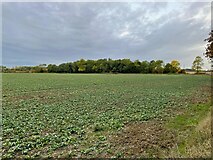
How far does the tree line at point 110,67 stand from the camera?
10106 centimetres

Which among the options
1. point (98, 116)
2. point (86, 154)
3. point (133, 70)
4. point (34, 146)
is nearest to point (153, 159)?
point (86, 154)

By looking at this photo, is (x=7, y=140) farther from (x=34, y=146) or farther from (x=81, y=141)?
(x=81, y=141)

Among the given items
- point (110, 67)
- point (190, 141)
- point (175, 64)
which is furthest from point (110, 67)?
point (190, 141)

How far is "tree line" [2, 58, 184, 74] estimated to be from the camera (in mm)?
101062

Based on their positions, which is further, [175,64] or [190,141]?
[175,64]

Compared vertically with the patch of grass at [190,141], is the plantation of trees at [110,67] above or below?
above

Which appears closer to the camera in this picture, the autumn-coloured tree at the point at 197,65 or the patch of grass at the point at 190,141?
the patch of grass at the point at 190,141

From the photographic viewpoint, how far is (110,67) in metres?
103

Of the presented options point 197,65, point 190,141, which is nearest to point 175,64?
point 197,65

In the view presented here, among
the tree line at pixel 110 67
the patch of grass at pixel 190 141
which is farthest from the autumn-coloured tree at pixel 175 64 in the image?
the patch of grass at pixel 190 141

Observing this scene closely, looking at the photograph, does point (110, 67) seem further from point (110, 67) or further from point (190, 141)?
point (190, 141)

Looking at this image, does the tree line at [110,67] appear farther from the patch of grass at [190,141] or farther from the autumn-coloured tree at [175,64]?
the patch of grass at [190,141]

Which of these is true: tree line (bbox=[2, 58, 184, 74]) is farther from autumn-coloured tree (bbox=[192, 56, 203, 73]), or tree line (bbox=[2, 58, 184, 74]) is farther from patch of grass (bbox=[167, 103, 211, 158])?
patch of grass (bbox=[167, 103, 211, 158])

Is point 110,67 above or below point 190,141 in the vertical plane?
above
